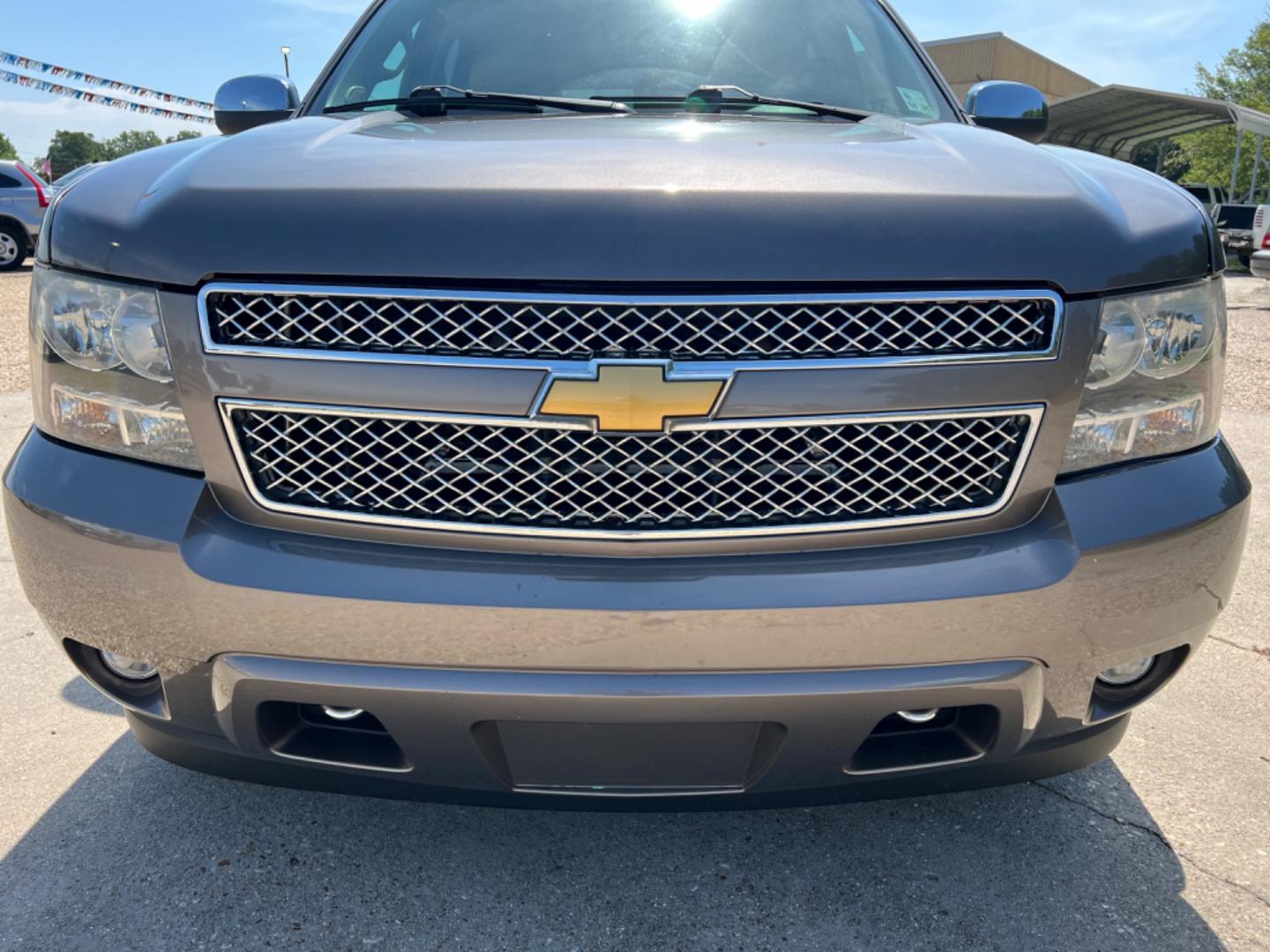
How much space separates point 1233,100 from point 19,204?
39.9 metres

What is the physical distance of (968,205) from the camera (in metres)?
1.60

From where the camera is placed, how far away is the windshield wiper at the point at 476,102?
7.64ft

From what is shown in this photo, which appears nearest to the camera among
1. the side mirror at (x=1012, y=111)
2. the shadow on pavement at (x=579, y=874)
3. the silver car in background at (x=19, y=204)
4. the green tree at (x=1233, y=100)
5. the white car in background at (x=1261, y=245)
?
the shadow on pavement at (x=579, y=874)

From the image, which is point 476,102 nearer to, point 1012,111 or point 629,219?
point 629,219

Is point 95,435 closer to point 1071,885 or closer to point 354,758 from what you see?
point 354,758

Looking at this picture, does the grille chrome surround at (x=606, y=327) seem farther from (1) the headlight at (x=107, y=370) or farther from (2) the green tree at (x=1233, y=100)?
(2) the green tree at (x=1233, y=100)

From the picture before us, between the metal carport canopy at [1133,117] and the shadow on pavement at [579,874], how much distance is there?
22.2 meters

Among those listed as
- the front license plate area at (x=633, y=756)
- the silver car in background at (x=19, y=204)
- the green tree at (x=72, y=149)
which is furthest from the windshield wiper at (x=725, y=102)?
the green tree at (x=72, y=149)

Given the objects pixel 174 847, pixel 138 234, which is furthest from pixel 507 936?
pixel 138 234

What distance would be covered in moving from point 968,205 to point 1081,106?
28.3 metres

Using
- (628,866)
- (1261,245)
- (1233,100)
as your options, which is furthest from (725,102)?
(1233,100)

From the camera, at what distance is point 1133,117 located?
27.5 m

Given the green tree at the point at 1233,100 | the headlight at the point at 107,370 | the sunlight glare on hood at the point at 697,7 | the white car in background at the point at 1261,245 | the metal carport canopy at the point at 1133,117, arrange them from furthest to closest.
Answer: the green tree at the point at 1233,100 → the metal carport canopy at the point at 1133,117 → the white car in background at the point at 1261,245 → the sunlight glare on hood at the point at 697,7 → the headlight at the point at 107,370

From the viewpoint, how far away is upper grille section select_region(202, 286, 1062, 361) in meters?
1.51
